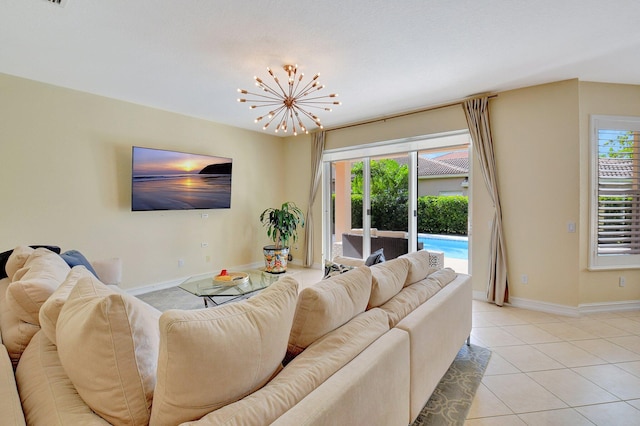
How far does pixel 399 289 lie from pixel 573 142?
9.78 feet

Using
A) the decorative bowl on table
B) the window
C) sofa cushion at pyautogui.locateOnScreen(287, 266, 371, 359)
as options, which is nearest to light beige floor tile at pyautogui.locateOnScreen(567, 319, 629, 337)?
the window

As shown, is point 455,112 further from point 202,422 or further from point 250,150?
point 202,422

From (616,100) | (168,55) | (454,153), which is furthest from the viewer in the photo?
(454,153)

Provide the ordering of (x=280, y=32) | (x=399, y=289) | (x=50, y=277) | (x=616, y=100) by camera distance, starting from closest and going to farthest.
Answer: (x=50, y=277) < (x=399, y=289) < (x=280, y=32) < (x=616, y=100)

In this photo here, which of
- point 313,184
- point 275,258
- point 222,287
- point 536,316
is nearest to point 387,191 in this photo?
point 313,184

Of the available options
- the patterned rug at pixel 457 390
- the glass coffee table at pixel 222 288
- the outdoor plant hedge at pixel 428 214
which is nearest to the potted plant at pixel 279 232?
the outdoor plant hedge at pixel 428 214

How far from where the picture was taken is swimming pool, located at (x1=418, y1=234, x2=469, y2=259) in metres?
4.14

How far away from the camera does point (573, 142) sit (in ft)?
10.6

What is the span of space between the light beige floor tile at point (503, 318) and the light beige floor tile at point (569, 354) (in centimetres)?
48

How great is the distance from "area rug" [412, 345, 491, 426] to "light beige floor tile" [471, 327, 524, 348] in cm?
21

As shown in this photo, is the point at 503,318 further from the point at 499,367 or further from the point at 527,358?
the point at 499,367

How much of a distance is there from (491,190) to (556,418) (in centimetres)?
256

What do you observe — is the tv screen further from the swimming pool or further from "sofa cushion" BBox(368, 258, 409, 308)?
"sofa cushion" BBox(368, 258, 409, 308)

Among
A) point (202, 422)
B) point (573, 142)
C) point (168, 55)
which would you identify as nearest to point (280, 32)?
point (168, 55)
